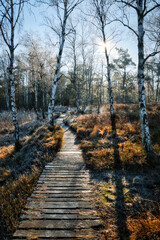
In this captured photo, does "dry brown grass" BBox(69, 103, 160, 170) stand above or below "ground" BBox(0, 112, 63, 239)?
above

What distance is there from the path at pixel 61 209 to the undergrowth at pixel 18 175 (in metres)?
0.31

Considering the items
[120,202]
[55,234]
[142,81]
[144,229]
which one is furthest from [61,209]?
[142,81]

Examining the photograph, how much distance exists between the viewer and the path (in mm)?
2650

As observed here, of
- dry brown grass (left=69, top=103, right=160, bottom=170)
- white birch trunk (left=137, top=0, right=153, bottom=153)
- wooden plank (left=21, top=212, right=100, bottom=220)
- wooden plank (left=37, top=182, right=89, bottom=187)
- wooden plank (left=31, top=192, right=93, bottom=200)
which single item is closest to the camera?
wooden plank (left=21, top=212, right=100, bottom=220)

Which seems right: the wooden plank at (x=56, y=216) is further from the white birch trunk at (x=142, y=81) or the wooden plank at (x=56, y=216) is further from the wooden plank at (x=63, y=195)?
the white birch trunk at (x=142, y=81)

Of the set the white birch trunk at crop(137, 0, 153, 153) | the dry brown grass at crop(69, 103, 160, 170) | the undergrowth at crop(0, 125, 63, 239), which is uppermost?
the white birch trunk at crop(137, 0, 153, 153)

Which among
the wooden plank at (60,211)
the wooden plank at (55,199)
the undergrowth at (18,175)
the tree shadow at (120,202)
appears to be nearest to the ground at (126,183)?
the tree shadow at (120,202)

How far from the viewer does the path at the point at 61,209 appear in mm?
2650

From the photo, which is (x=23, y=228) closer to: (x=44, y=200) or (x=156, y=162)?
(x=44, y=200)

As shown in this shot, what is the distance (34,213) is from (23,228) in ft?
→ 1.26

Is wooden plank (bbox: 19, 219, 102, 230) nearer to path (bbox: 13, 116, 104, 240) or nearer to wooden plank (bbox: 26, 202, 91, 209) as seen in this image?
path (bbox: 13, 116, 104, 240)

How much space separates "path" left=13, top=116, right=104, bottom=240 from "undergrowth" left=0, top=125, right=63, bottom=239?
31 cm

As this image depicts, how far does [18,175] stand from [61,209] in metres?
3.14

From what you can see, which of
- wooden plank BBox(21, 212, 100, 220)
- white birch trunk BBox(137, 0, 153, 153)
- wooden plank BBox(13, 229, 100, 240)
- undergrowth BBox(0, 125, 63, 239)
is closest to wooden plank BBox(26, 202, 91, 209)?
wooden plank BBox(21, 212, 100, 220)
